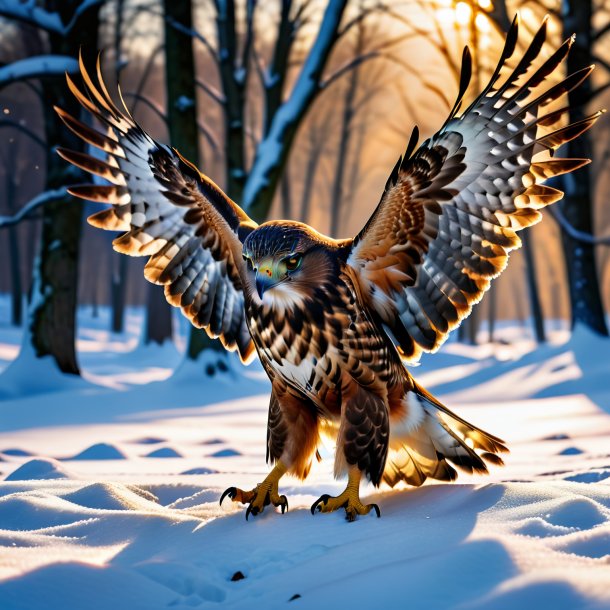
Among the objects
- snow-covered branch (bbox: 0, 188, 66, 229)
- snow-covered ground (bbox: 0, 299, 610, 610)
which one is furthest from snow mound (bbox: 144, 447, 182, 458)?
snow-covered branch (bbox: 0, 188, 66, 229)

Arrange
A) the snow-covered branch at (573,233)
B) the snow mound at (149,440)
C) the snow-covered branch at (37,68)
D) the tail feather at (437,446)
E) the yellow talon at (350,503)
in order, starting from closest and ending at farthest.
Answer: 1. the yellow talon at (350,503)
2. the tail feather at (437,446)
3. the snow mound at (149,440)
4. the snow-covered branch at (37,68)
5. the snow-covered branch at (573,233)

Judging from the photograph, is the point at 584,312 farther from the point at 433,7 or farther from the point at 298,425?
the point at 298,425

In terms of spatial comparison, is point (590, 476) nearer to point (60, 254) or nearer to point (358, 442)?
point (358, 442)

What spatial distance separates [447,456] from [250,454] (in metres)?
2.67

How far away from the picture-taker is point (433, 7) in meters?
11.9

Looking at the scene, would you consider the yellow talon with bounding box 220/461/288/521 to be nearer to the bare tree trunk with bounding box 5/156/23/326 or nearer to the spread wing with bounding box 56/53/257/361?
the spread wing with bounding box 56/53/257/361

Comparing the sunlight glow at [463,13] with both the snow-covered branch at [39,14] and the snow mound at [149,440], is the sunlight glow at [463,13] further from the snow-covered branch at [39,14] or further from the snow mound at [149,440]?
the snow mound at [149,440]

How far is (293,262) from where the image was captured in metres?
3.03

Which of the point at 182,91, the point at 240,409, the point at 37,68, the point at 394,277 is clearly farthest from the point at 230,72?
the point at 394,277

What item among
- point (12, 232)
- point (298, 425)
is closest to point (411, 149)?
point (298, 425)

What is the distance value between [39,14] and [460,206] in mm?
7892

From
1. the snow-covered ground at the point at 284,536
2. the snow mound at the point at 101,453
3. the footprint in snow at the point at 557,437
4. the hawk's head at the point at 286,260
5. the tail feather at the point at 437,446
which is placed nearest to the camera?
the snow-covered ground at the point at 284,536

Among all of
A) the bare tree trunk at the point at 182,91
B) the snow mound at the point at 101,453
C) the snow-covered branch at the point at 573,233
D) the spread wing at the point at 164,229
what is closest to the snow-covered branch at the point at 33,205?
the bare tree trunk at the point at 182,91

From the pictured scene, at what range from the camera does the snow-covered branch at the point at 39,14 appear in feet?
29.8
